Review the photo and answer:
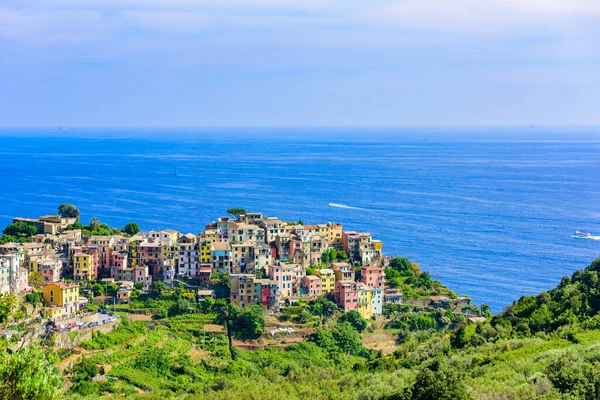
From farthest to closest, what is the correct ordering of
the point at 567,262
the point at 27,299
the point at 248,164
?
the point at 248,164 → the point at 567,262 → the point at 27,299

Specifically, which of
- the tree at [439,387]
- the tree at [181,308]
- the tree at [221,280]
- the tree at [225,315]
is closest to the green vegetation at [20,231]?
the tree at [221,280]

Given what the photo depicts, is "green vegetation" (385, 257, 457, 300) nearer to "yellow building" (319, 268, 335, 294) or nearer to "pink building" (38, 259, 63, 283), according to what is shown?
"yellow building" (319, 268, 335, 294)

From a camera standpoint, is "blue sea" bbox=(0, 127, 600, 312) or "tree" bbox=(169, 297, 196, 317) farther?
"blue sea" bbox=(0, 127, 600, 312)

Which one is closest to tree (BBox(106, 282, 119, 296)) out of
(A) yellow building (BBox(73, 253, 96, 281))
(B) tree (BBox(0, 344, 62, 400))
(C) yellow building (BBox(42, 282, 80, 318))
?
(A) yellow building (BBox(73, 253, 96, 281))

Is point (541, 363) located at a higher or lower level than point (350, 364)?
higher

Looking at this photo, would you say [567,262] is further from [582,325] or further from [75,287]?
[75,287]

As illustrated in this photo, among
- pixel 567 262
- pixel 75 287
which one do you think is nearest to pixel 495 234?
pixel 567 262
